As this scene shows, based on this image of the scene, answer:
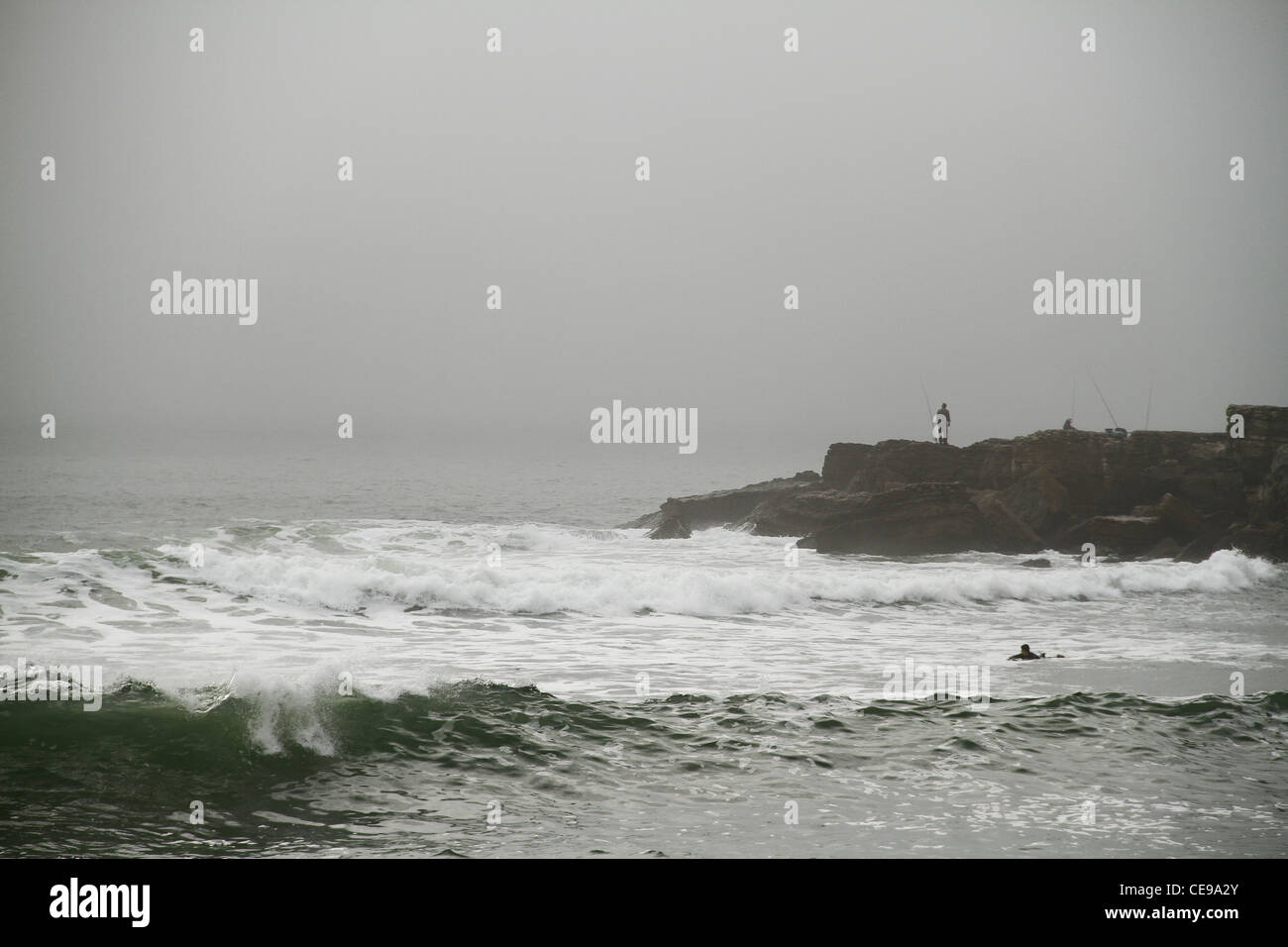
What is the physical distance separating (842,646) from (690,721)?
7219 mm

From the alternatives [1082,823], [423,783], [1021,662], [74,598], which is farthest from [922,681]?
[74,598]

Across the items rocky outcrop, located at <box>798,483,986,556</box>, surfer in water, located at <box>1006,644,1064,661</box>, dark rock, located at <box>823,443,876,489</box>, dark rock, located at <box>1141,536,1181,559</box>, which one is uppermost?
dark rock, located at <box>823,443,876,489</box>

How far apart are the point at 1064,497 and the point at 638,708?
27066 mm

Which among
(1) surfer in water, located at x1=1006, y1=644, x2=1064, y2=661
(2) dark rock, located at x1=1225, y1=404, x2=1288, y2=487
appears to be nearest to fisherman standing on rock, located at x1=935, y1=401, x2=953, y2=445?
(2) dark rock, located at x1=1225, y1=404, x2=1288, y2=487

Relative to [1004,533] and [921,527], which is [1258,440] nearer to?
[1004,533]

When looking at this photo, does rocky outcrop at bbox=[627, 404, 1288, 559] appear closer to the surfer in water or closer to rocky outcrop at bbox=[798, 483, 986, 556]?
rocky outcrop at bbox=[798, 483, 986, 556]

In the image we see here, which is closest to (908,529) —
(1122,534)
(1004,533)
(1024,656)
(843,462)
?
(1004,533)

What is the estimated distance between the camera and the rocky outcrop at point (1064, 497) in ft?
106

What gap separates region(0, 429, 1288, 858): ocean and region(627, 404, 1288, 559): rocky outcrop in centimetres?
267

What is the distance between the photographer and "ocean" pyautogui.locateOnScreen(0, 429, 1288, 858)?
797 centimetres

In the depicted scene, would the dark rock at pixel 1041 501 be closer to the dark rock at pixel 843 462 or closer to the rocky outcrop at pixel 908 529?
the rocky outcrop at pixel 908 529

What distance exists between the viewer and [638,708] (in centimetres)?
1191

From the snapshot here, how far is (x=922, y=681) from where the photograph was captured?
45.6ft
